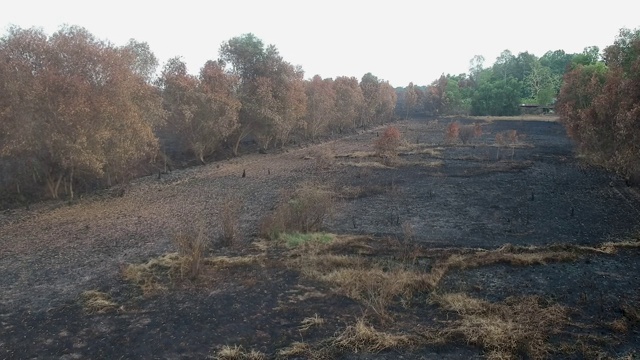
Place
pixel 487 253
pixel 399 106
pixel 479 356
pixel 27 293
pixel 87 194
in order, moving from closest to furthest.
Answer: pixel 479 356
pixel 27 293
pixel 487 253
pixel 87 194
pixel 399 106

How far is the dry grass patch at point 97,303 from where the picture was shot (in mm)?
14156

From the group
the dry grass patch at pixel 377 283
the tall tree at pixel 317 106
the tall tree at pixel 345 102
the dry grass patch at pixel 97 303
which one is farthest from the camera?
the tall tree at pixel 345 102

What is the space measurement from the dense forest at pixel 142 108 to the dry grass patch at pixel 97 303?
14637 mm

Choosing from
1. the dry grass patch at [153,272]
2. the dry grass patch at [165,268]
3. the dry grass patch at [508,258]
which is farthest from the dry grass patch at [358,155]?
the dry grass patch at [153,272]

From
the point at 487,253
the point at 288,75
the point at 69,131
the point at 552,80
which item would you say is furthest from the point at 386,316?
the point at 552,80

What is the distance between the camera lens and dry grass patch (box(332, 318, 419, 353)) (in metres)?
11.9

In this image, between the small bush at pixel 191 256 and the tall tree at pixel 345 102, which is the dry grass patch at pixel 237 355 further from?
the tall tree at pixel 345 102

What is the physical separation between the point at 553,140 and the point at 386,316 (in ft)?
207

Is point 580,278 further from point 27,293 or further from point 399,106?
point 399,106

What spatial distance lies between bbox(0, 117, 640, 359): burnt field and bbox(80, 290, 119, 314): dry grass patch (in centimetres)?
6

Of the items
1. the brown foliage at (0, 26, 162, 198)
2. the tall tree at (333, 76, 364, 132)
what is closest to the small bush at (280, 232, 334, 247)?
Answer: the brown foliage at (0, 26, 162, 198)

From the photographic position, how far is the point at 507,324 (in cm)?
1245

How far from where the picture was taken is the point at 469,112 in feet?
431

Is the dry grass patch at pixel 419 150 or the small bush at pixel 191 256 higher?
the small bush at pixel 191 256
